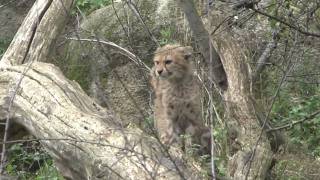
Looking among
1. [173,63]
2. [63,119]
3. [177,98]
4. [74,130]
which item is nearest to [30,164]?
[177,98]

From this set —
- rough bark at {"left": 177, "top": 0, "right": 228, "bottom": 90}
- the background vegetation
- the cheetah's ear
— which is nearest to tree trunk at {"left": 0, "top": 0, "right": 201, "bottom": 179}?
the background vegetation

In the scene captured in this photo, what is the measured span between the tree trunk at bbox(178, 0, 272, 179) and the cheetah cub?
1.70 ft

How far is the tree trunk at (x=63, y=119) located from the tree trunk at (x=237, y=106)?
109cm

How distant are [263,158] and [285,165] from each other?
41 centimetres

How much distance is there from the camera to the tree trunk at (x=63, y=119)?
4488 mm

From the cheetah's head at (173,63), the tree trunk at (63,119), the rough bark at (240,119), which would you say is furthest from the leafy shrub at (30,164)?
the rough bark at (240,119)

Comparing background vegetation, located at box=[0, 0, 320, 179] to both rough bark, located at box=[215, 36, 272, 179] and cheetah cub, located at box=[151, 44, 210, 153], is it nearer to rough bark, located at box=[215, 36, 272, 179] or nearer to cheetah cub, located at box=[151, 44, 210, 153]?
rough bark, located at box=[215, 36, 272, 179]

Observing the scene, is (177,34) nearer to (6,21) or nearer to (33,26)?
(33,26)

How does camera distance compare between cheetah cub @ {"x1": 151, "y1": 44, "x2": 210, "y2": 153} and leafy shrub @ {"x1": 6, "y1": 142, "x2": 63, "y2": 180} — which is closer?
Answer: leafy shrub @ {"x1": 6, "y1": 142, "x2": 63, "y2": 180}

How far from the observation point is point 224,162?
5996mm

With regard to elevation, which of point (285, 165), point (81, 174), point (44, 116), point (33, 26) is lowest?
point (285, 165)

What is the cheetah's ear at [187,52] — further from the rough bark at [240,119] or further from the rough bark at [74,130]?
the rough bark at [74,130]

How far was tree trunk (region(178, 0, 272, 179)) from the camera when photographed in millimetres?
5746

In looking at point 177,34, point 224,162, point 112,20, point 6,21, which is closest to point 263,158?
point 224,162
